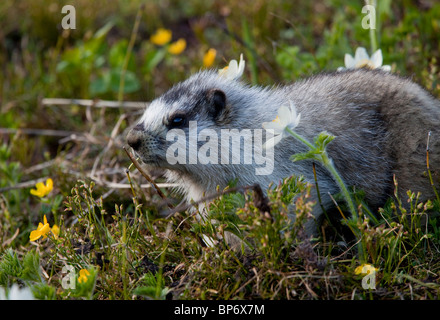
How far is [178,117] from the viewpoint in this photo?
12.5ft

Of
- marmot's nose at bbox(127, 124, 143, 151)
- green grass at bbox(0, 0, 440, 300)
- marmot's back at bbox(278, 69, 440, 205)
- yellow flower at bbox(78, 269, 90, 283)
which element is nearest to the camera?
yellow flower at bbox(78, 269, 90, 283)

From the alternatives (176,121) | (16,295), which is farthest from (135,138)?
(16,295)

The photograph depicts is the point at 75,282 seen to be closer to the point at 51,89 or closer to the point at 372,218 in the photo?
the point at 372,218

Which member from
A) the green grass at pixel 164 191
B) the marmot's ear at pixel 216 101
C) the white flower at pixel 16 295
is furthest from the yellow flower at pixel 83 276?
the marmot's ear at pixel 216 101

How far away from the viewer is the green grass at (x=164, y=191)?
10.2 ft

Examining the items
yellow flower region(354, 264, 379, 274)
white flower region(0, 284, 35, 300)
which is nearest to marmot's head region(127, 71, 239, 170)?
white flower region(0, 284, 35, 300)

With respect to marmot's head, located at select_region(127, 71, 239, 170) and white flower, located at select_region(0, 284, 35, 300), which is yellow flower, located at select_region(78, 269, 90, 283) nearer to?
white flower, located at select_region(0, 284, 35, 300)

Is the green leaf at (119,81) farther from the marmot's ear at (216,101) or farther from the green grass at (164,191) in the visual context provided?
the marmot's ear at (216,101)

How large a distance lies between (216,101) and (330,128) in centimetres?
90

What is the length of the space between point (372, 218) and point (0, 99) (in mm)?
5093

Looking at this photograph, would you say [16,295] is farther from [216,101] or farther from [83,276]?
[216,101]

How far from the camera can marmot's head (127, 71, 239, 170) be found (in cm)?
373
